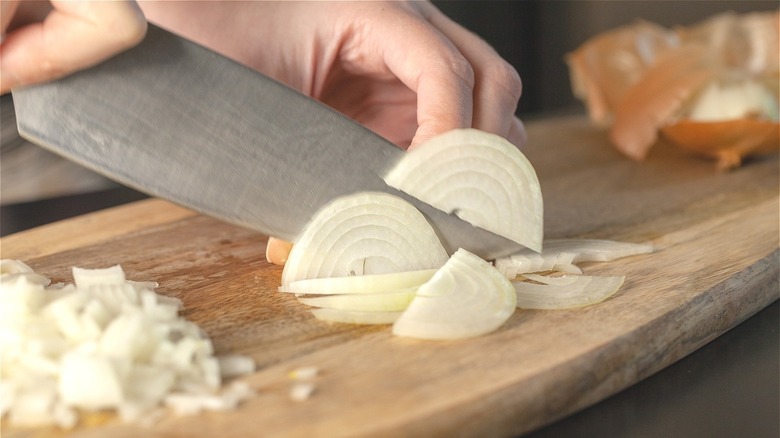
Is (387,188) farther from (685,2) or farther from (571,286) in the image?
(685,2)

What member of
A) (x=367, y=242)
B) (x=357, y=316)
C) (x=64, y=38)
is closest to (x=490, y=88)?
(x=367, y=242)

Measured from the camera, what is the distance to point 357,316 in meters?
0.97

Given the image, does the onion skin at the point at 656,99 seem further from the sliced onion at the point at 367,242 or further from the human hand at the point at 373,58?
the sliced onion at the point at 367,242

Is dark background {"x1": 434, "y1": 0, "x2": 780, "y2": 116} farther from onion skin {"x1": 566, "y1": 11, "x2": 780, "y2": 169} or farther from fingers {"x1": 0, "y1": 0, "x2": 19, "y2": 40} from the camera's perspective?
fingers {"x1": 0, "y1": 0, "x2": 19, "y2": 40}

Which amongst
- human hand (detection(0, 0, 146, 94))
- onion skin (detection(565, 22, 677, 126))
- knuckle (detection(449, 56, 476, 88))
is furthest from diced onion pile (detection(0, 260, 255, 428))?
onion skin (detection(565, 22, 677, 126))

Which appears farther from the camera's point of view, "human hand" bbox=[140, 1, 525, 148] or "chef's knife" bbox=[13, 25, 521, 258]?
Result: "human hand" bbox=[140, 1, 525, 148]

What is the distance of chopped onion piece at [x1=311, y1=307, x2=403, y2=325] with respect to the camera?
961mm

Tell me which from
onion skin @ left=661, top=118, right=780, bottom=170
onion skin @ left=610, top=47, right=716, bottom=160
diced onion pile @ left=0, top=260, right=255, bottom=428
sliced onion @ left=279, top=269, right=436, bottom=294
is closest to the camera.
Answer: diced onion pile @ left=0, top=260, right=255, bottom=428

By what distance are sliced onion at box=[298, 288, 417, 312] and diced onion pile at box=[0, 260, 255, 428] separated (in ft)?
0.51

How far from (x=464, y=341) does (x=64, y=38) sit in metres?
0.55

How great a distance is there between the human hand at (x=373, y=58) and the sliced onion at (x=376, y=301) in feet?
0.64

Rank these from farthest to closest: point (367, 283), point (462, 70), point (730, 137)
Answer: point (730, 137) < point (462, 70) < point (367, 283)

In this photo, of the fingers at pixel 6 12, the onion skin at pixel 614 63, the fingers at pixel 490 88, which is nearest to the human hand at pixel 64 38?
the fingers at pixel 6 12

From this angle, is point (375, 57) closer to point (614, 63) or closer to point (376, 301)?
point (376, 301)
